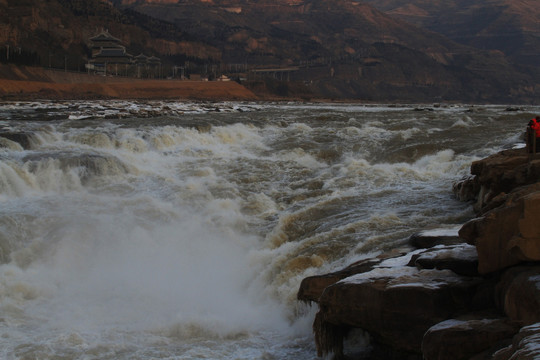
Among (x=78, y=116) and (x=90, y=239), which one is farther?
(x=78, y=116)

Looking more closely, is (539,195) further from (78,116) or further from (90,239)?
(78,116)

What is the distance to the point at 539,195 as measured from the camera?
26.8 ft

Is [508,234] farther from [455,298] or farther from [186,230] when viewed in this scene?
[186,230]

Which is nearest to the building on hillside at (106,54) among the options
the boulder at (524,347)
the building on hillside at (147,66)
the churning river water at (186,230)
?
the building on hillside at (147,66)

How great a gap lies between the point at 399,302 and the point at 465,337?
1.45 metres

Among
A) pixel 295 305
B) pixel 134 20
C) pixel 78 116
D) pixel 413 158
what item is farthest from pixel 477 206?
pixel 134 20

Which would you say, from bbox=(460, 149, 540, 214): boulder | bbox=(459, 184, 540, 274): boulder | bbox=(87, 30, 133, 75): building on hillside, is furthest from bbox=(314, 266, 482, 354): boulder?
bbox=(87, 30, 133, 75): building on hillside

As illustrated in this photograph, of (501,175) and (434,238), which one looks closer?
(434,238)

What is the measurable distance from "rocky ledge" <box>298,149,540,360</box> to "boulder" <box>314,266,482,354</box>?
0.04 feet

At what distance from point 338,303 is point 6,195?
13.0 metres

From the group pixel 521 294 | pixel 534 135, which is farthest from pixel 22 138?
pixel 521 294

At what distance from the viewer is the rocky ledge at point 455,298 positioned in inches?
289

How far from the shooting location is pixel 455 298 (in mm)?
8602

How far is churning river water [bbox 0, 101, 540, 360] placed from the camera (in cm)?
Result: 1173
